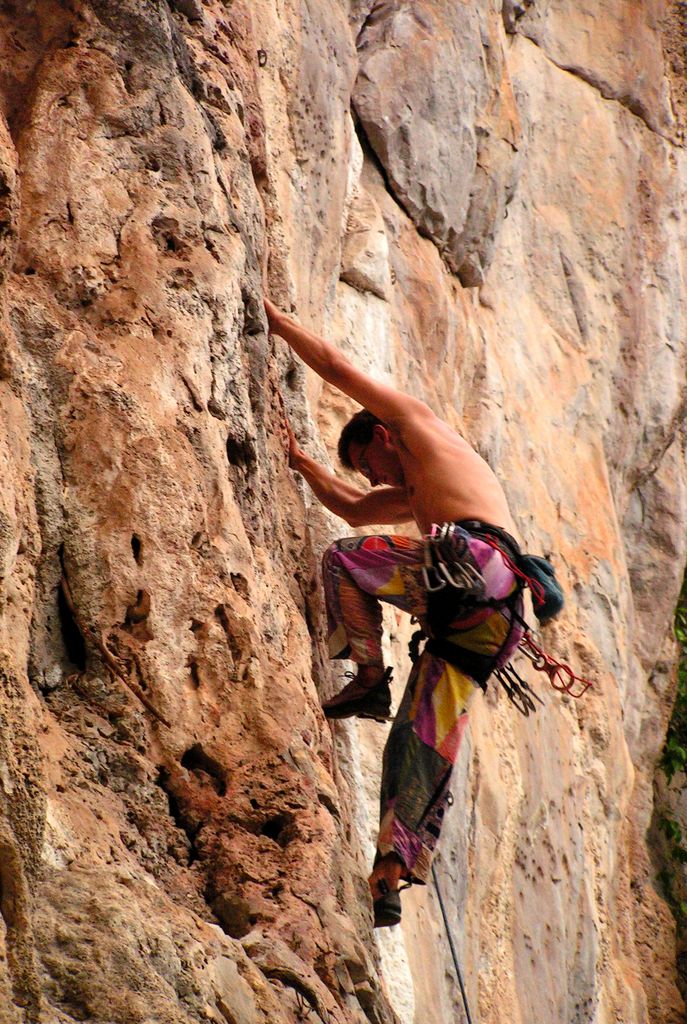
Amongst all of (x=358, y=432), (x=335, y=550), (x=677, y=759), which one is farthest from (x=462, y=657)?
(x=677, y=759)

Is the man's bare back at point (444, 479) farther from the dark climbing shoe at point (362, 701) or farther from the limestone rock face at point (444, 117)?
the limestone rock face at point (444, 117)

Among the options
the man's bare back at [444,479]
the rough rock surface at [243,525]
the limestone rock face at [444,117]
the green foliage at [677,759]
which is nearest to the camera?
the rough rock surface at [243,525]

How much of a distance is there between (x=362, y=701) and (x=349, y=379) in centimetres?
106

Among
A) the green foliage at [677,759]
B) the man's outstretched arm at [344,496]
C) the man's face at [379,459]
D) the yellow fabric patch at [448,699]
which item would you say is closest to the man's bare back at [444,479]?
the man's face at [379,459]

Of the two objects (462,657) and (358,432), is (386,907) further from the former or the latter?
(358,432)

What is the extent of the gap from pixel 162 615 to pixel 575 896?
4.71 meters

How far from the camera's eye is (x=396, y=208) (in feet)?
24.9

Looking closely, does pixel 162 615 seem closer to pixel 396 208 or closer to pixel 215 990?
pixel 215 990

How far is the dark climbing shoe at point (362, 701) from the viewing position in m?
4.61

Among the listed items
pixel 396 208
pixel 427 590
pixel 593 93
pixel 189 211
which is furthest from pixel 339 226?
pixel 593 93

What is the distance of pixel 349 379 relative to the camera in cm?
492

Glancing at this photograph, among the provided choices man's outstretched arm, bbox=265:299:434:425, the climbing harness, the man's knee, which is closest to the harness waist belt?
the climbing harness

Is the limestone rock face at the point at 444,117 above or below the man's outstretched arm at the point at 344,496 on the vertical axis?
above

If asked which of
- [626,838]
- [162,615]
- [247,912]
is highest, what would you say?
[162,615]
